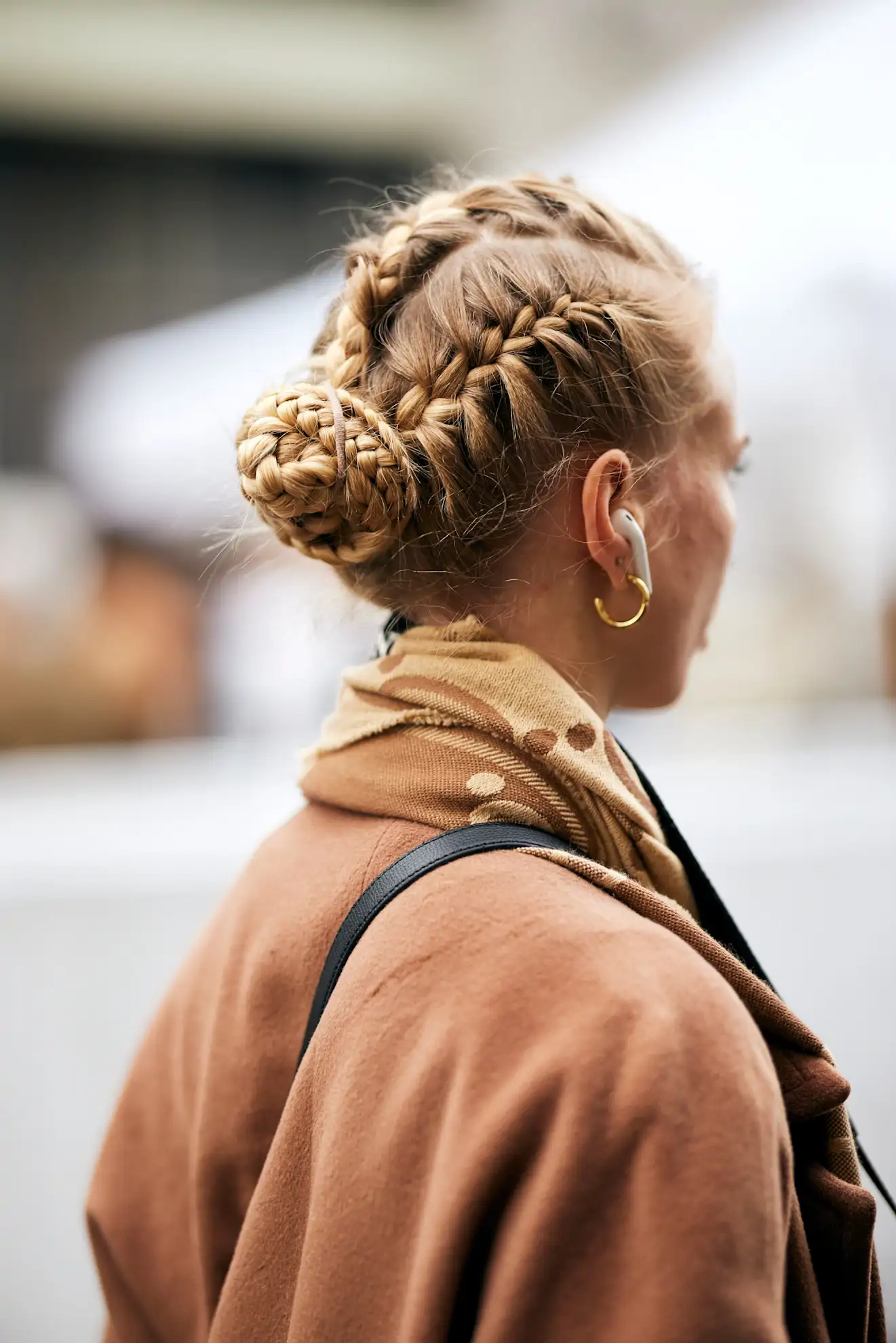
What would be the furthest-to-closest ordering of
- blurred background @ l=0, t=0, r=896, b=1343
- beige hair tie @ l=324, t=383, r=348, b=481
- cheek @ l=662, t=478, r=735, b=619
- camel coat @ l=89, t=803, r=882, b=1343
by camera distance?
blurred background @ l=0, t=0, r=896, b=1343 < cheek @ l=662, t=478, r=735, b=619 < beige hair tie @ l=324, t=383, r=348, b=481 < camel coat @ l=89, t=803, r=882, b=1343

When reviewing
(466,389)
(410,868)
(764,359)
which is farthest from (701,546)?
(764,359)

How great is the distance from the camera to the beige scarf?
584mm

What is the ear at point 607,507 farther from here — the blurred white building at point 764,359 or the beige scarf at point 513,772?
the blurred white building at point 764,359

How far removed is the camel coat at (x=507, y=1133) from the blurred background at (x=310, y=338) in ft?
4.97

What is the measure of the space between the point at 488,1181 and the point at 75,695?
200 centimetres

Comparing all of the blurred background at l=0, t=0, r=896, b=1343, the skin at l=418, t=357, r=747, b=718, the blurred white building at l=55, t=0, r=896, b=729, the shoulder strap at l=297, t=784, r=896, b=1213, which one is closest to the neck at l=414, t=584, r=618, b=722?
the skin at l=418, t=357, r=747, b=718

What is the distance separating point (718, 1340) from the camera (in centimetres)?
45

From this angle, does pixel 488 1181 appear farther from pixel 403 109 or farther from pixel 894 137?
pixel 403 109

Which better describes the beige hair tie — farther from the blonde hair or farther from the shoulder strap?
the shoulder strap

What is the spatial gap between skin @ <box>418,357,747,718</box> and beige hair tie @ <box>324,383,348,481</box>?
0.41 feet

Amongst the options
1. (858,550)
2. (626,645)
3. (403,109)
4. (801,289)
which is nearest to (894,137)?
(801,289)

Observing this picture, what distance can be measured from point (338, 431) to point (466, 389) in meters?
0.08

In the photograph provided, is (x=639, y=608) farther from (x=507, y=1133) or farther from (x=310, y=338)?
(x=310, y=338)

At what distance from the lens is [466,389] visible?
0.62 meters
